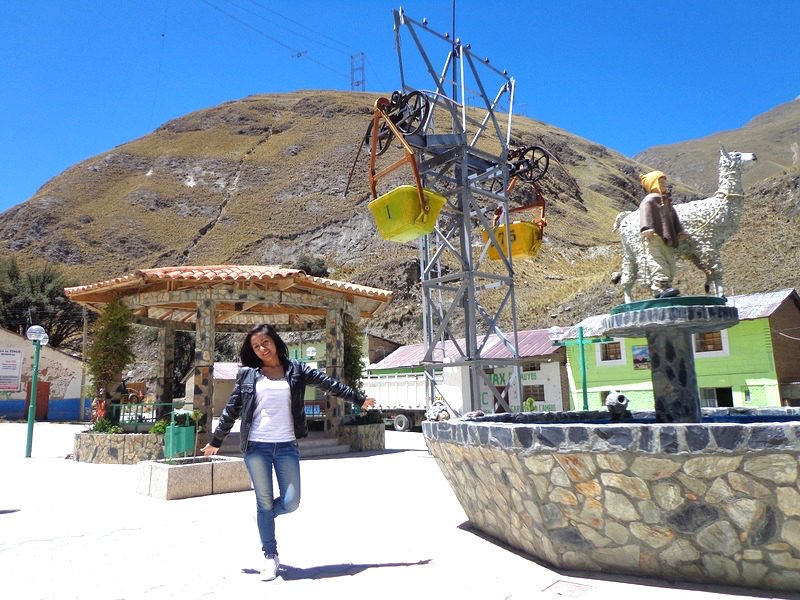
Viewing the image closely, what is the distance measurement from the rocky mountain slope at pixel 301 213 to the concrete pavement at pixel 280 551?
24409mm

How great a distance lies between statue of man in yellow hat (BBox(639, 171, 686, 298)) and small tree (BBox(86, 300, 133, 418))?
1103cm

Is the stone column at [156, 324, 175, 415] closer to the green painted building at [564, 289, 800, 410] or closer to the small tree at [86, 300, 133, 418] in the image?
the small tree at [86, 300, 133, 418]

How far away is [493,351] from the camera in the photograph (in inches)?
944

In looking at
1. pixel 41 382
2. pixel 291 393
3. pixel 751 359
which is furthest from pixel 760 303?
pixel 41 382

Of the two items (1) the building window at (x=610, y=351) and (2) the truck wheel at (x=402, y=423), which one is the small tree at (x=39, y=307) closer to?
(2) the truck wheel at (x=402, y=423)

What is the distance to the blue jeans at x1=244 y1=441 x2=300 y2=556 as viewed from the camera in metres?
4.07

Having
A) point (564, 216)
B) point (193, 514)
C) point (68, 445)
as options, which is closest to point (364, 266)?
point (564, 216)

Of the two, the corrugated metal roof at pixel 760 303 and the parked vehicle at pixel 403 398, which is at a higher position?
the corrugated metal roof at pixel 760 303

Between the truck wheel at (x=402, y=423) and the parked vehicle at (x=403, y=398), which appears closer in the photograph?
the parked vehicle at (x=403, y=398)

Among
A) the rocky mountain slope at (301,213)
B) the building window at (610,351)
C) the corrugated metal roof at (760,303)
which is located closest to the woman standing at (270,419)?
the corrugated metal roof at (760,303)

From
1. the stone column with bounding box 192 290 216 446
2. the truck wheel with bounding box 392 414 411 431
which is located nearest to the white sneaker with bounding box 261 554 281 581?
the stone column with bounding box 192 290 216 446

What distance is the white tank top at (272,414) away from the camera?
13.4 ft

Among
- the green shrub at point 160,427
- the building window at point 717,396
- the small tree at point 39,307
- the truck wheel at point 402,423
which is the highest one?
the small tree at point 39,307

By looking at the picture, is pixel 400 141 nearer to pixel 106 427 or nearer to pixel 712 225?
pixel 712 225
